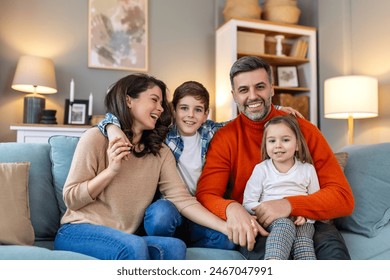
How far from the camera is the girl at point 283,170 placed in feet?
A: 4.63

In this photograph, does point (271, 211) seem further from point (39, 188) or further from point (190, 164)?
point (39, 188)

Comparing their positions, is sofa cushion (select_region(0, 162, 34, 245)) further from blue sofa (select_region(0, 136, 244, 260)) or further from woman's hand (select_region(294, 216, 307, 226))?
woman's hand (select_region(294, 216, 307, 226))

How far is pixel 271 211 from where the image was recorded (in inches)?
51.1

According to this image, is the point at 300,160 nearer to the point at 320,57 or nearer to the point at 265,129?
the point at 265,129

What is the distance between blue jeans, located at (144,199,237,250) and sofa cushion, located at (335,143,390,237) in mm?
479

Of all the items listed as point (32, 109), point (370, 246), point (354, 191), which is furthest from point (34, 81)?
point (370, 246)

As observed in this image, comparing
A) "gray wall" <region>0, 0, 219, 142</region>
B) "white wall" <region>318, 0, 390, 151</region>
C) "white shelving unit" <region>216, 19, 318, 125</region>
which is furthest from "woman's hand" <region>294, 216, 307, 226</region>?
"gray wall" <region>0, 0, 219, 142</region>

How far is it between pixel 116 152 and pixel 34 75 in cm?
216

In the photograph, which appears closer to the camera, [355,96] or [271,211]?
[271,211]

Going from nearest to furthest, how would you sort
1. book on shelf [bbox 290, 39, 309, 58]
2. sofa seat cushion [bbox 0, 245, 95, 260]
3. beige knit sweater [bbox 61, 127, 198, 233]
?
sofa seat cushion [bbox 0, 245, 95, 260] → beige knit sweater [bbox 61, 127, 198, 233] → book on shelf [bbox 290, 39, 309, 58]

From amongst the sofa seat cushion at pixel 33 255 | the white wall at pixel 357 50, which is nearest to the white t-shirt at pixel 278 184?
the sofa seat cushion at pixel 33 255

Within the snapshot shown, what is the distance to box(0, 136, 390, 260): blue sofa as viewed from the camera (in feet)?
4.76

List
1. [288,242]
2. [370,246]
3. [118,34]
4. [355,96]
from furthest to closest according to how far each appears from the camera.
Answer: [118,34] → [355,96] → [370,246] → [288,242]
